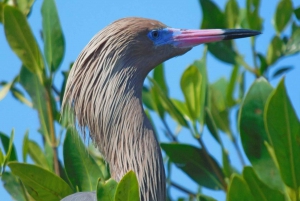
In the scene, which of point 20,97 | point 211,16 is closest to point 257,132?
point 211,16

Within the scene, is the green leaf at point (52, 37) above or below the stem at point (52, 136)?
above

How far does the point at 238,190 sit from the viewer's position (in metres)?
2.11

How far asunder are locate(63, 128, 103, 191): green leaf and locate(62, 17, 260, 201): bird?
92 mm

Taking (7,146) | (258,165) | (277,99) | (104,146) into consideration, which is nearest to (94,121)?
(104,146)

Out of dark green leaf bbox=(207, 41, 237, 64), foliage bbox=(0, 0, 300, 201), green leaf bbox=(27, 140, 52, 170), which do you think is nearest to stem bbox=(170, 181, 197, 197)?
foliage bbox=(0, 0, 300, 201)

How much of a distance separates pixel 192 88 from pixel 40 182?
0.80 metres

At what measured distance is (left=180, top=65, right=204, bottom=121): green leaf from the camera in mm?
2953

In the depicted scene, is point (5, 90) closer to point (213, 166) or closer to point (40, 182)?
point (40, 182)

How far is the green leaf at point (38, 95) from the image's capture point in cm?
298

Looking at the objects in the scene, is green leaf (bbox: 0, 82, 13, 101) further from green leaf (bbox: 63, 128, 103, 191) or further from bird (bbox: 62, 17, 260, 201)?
green leaf (bbox: 63, 128, 103, 191)

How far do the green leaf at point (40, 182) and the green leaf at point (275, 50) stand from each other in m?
1.28

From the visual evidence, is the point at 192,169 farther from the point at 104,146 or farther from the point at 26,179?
the point at 26,179

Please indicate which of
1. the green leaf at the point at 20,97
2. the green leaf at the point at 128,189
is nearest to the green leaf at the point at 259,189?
the green leaf at the point at 128,189

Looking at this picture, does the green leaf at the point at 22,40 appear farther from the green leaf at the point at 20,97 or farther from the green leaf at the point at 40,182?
the green leaf at the point at 40,182
